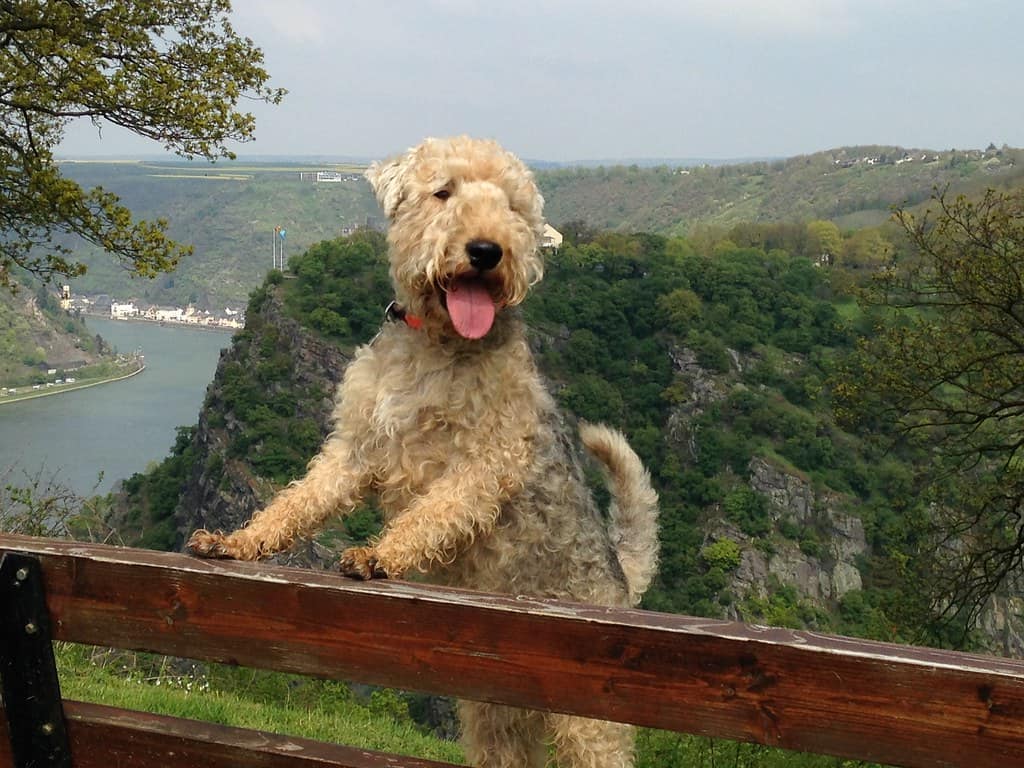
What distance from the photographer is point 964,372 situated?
13953 millimetres

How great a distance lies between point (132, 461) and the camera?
57219mm

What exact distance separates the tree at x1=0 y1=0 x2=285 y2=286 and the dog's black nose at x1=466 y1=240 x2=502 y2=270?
9.35m

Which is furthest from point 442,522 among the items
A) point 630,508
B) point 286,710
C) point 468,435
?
point 286,710

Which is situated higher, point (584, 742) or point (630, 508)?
point (630, 508)

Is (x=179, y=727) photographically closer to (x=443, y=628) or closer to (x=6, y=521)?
(x=443, y=628)

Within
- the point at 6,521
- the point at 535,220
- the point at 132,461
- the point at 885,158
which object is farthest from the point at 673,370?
the point at 885,158

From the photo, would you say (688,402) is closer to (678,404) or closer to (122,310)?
(678,404)

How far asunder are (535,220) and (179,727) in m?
1.77

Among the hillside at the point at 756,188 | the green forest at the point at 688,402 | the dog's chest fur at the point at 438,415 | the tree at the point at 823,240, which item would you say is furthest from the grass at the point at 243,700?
the hillside at the point at 756,188

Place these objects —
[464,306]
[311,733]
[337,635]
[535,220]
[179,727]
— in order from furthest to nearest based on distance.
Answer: [311,733] < [535,220] < [464,306] < [179,727] < [337,635]

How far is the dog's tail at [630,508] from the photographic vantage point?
365 centimetres

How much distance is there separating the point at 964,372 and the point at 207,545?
1357 centimetres

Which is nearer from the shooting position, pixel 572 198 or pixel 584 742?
pixel 584 742

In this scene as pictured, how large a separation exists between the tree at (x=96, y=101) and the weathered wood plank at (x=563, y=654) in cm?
991
